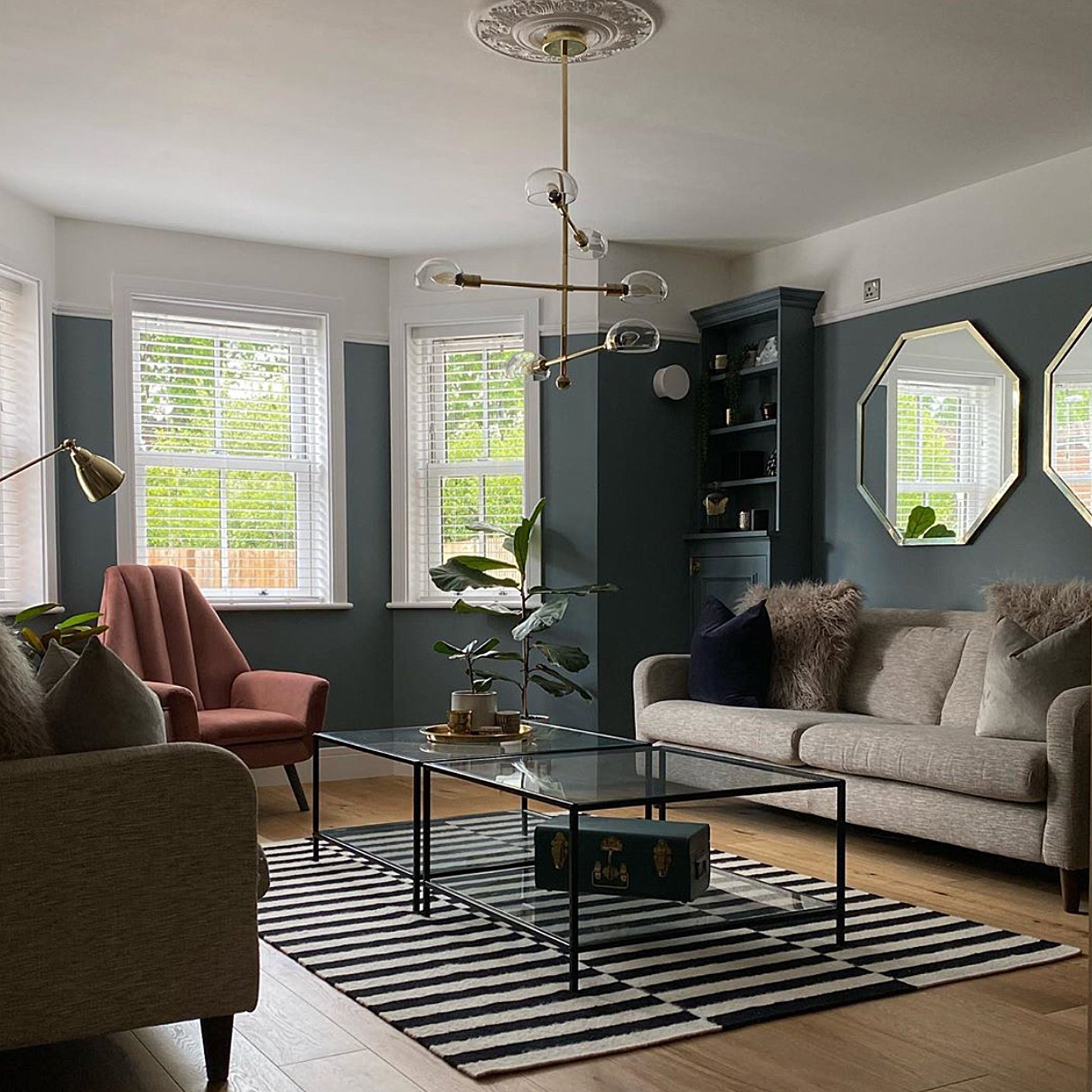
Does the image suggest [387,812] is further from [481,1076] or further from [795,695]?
[481,1076]

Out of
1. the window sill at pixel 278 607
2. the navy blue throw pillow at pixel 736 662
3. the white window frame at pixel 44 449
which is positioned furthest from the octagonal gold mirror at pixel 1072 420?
the white window frame at pixel 44 449

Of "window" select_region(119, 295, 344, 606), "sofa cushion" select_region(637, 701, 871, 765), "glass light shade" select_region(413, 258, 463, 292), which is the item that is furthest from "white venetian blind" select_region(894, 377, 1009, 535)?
"window" select_region(119, 295, 344, 606)

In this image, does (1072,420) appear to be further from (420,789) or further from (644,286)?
(420,789)

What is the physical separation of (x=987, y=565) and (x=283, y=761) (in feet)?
9.57

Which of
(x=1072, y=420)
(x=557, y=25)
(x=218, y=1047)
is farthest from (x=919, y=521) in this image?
(x=218, y=1047)

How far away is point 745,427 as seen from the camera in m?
6.19

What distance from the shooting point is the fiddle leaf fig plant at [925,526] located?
5.41m

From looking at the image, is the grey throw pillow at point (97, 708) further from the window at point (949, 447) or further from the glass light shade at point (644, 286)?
the window at point (949, 447)

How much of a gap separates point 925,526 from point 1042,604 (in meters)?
1.07

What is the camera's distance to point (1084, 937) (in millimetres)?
3471

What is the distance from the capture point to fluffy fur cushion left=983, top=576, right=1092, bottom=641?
4359mm

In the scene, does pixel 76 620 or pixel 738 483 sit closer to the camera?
pixel 76 620

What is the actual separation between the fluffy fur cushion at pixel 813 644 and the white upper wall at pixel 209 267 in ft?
8.55

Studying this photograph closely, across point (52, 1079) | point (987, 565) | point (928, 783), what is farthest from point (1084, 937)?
point (52, 1079)
